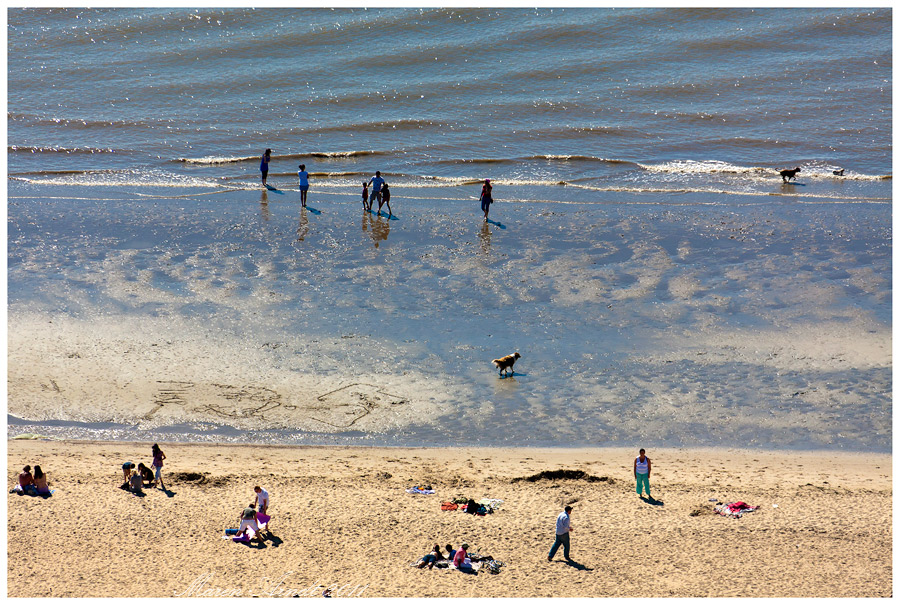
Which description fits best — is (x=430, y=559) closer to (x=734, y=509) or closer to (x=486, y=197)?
(x=734, y=509)

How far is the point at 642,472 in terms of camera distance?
39.7 feet

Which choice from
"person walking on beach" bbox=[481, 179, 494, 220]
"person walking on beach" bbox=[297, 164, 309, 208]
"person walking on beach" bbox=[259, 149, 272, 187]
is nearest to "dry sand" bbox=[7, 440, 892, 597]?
"person walking on beach" bbox=[481, 179, 494, 220]

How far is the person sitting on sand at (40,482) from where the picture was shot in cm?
1206

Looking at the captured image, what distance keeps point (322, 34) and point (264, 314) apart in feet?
84.7

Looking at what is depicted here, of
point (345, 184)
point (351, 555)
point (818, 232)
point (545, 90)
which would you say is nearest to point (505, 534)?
point (351, 555)

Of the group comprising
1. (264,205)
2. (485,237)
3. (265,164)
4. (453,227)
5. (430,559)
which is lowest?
(430,559)

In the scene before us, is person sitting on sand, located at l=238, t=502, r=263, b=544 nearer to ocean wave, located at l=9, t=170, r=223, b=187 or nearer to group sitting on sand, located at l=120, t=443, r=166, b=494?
group sitting on sand, located at l=120, t=443, r=166, b=494

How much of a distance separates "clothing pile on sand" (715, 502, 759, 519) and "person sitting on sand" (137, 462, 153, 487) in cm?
843

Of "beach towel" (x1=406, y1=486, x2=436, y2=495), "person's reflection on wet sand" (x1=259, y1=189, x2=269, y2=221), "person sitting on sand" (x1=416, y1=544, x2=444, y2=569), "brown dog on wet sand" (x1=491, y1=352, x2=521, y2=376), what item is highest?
"person's reflection on wet sand" (x1=259, y1=189, x2=269, y2=221)

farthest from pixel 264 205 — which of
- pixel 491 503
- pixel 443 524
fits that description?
pixel 443 524

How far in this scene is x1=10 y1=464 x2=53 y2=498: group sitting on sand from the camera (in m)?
12.1

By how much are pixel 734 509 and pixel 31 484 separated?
10.3 metres

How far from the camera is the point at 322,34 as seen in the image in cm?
3928

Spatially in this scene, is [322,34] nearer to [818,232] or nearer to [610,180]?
[610,180]
